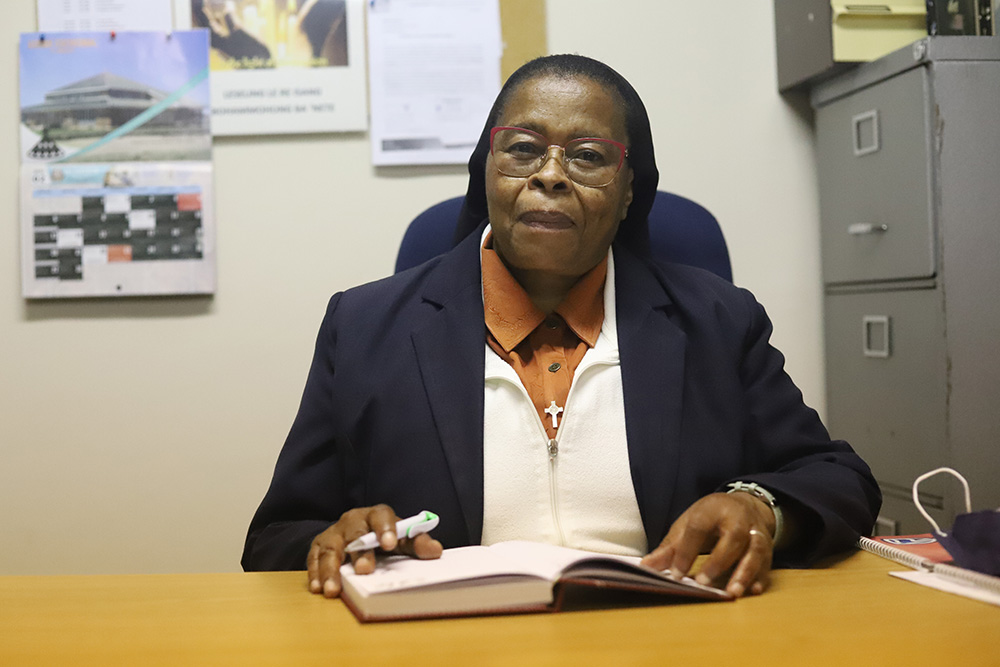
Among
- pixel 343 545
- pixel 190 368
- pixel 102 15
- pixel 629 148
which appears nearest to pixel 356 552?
pixel 343 545

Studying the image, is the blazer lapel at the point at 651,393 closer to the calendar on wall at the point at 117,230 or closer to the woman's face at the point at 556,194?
the woman's face at the point at 556,194

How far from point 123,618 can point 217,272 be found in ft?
5.51

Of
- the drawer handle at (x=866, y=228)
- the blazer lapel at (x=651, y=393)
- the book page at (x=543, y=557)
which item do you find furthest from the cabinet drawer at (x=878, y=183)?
the book page at (x=543, y=557)

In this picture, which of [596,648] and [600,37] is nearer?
[596,648]

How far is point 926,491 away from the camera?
213 cm

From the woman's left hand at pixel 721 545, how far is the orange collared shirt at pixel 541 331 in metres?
0.35

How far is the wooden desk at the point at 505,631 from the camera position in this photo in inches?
28.7

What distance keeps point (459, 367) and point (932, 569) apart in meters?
0.65

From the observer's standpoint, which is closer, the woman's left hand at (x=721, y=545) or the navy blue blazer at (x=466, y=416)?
the woman's left hand at (x=721, y=545)

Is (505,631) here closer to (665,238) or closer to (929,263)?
(665,238)

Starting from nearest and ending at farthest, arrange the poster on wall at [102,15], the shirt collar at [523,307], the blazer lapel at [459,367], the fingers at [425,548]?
the fingers at [425,548]
the blazer lapel at [459,367]
the shirt collar at [523,307]
the poster on wall at [102,15]

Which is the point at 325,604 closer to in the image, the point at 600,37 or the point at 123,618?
A: the point at 123,618

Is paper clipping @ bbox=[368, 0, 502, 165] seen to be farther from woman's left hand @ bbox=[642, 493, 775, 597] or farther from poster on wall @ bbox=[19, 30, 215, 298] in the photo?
woman's left hand @ bbox=[642, 493, 775, 597]

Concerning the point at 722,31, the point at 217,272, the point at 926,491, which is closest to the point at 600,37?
the point at 722,31
